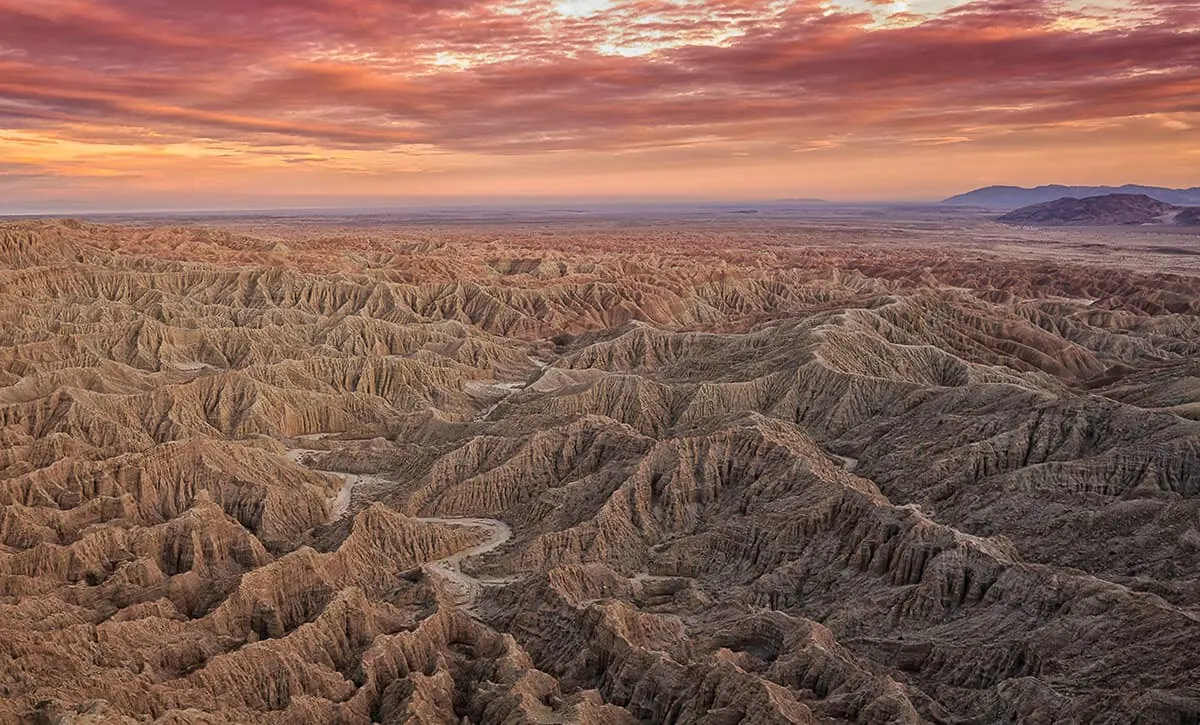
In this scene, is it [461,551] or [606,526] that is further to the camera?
[461,551]

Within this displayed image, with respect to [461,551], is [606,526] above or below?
above

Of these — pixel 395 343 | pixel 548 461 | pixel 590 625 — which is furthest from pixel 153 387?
pixel 590 625

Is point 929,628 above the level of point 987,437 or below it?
below

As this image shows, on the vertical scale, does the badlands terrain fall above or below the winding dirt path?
above

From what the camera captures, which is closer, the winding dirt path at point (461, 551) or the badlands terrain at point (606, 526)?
the badlands terrain at point (606, 526)

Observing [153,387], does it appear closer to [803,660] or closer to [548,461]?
[548,461]

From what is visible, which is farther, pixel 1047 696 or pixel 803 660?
pixel 803 660

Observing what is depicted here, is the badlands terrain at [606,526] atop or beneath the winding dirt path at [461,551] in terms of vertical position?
atop

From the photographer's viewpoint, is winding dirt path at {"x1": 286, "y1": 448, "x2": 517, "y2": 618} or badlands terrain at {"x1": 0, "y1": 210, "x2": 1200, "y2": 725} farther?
winding dirt path at {"x1": 286, "y1": 448, "x2": 517, "y2": 618}
